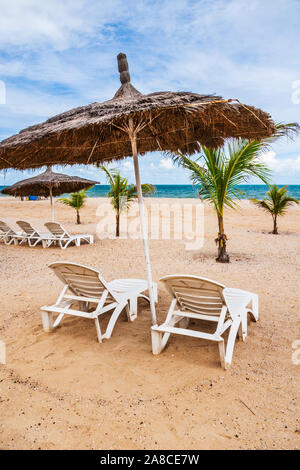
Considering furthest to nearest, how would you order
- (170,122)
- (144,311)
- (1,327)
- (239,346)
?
(144,311) < (1,327) < (170,122) < (239,346)

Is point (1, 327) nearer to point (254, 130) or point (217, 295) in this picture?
point (217, 295)

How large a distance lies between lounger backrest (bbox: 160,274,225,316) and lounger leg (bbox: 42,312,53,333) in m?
1.51

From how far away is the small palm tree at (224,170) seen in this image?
6.37m

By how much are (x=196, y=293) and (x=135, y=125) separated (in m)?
1.98

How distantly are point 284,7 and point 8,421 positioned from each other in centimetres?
814

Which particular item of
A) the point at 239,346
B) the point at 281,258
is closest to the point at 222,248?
the point at 281,258

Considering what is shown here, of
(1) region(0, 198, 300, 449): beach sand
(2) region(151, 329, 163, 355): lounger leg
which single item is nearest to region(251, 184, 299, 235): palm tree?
(1) region(0, 198, 300, 449): beach sand

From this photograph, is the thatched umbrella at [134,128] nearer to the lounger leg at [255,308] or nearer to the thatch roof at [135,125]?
the thatch roof at [135,125]

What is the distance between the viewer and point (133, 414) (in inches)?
86.9

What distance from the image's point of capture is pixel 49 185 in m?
11.4

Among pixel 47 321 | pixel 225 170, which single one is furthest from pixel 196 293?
pixel 225 170

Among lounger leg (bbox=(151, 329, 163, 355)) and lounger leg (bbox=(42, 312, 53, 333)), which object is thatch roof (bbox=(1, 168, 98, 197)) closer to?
lounger leg (bbox=(42, 312, 53, 333))

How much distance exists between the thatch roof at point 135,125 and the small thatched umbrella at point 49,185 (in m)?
6.51

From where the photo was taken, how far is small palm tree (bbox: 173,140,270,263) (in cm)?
637
